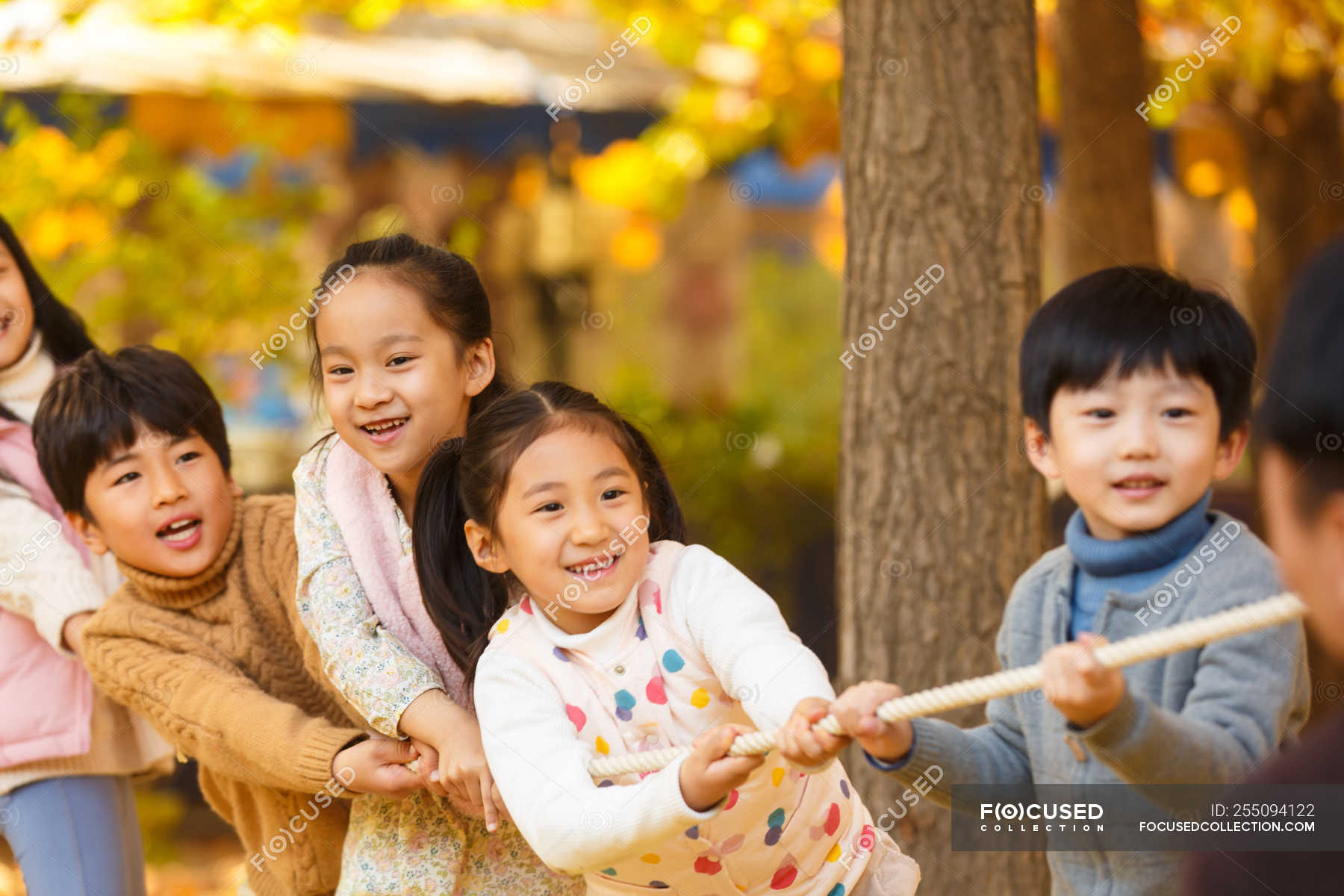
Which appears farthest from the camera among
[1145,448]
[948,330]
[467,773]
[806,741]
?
[948,330]

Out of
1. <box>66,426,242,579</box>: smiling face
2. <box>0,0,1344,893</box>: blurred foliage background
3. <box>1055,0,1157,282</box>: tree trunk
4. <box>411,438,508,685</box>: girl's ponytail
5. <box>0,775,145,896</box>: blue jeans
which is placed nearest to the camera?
<box>411,438,508,685</box>: girl's ponytail

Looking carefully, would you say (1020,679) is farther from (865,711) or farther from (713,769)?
(713,769)

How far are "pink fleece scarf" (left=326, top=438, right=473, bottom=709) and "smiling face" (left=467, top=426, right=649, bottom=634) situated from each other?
31 cm

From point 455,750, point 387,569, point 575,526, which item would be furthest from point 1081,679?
point 387,569

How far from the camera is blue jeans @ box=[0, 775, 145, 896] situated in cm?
263

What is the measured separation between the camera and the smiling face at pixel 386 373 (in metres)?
2.17

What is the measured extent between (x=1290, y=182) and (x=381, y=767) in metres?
4.14

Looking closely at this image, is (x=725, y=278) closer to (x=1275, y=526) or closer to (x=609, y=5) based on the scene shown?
(x=609, y=5)

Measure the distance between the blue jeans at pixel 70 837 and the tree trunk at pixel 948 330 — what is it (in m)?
1.56

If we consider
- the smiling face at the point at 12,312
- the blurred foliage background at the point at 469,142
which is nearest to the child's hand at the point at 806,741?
the blurred foliage background at the point at 469,142

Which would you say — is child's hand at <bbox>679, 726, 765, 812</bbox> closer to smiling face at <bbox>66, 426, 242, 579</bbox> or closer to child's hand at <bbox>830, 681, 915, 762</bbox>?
child's hand at <bbox>830, 681, 915, 762</bbox>

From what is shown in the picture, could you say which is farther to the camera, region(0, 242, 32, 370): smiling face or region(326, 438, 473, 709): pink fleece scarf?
region(0, 242, 32, 370): smiling face

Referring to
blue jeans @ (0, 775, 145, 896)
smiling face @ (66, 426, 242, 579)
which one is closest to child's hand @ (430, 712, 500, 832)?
smiling face @ (66, 426, 242, 579)

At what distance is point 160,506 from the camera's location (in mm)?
2424
